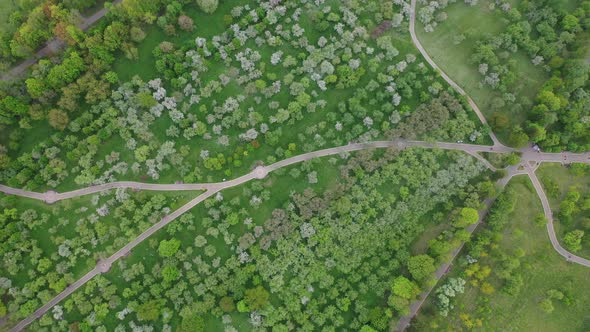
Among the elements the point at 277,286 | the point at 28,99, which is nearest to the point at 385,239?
the point at 277,286

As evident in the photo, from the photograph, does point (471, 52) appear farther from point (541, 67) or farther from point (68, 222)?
point (68, 222)

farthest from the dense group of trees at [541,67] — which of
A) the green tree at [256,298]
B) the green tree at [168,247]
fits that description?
the green tree at [168,247]

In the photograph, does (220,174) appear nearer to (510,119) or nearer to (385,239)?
(385,239)

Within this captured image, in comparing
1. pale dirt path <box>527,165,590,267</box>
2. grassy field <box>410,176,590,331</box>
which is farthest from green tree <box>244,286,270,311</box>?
pale dirt path <box>527,165,590,267</box>

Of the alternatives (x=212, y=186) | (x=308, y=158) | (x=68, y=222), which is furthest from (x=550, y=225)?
(x=68, y=222)

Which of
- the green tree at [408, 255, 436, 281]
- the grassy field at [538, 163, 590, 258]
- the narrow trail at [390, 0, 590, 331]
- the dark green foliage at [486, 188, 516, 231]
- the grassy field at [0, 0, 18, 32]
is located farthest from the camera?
the grassy field at [0, 0, 18, 32]

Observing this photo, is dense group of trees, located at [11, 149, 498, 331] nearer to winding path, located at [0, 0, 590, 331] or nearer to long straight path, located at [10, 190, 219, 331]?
long straight path, located at [10, 190, 219, 331]
